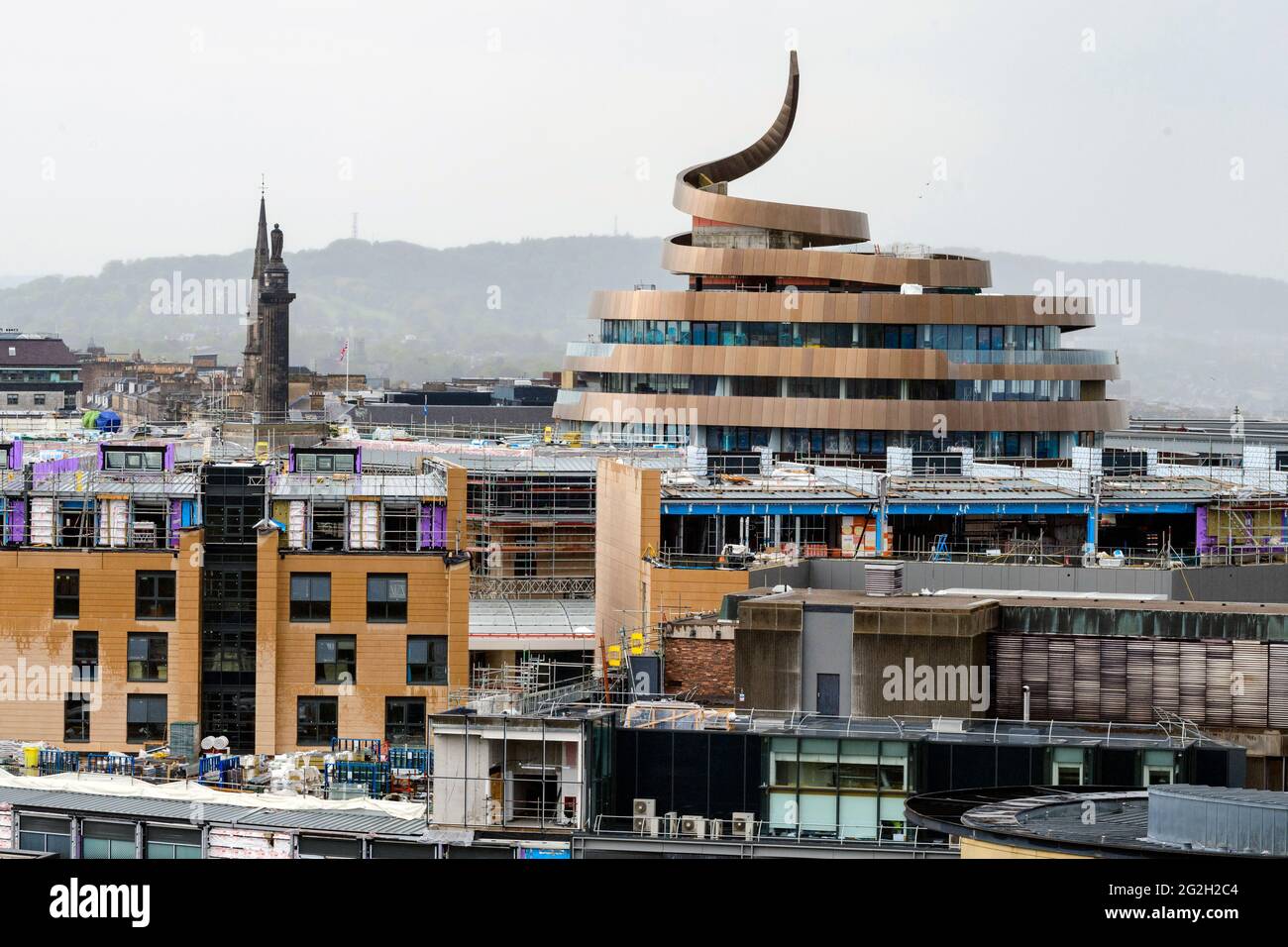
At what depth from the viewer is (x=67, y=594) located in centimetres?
5134

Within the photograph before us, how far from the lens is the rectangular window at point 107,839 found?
3694 cm

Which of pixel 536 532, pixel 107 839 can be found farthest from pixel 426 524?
pixel 536 532

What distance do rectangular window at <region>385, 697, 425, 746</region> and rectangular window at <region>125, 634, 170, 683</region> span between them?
4997 millimetres

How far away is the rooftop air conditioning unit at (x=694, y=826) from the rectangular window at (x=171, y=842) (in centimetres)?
885

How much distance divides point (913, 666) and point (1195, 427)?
403 feet

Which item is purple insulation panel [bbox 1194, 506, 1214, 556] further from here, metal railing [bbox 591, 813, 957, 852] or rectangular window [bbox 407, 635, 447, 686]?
metal railing [bbox 591, 813, 957, 852]

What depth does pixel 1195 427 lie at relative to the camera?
153250 millimetres

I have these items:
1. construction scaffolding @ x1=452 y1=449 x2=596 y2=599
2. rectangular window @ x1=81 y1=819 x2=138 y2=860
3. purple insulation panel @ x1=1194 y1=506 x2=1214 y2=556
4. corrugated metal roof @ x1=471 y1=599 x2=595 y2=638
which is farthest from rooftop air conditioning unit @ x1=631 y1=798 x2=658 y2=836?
construction scaffolding @ x1=452 y1=449 x2=596 y2=599

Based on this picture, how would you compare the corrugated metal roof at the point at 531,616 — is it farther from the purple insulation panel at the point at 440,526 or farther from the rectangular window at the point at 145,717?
the rectangular window at the point at 145,717

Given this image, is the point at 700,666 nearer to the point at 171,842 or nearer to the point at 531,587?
the point at 171,842

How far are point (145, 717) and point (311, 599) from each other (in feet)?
14.5

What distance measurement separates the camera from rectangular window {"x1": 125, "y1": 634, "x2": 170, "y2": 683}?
50.9 m

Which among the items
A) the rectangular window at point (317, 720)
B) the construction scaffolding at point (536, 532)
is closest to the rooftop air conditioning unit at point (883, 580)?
the rectangular window at point (317, 720)

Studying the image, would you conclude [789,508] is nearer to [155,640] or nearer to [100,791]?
[155,640]
